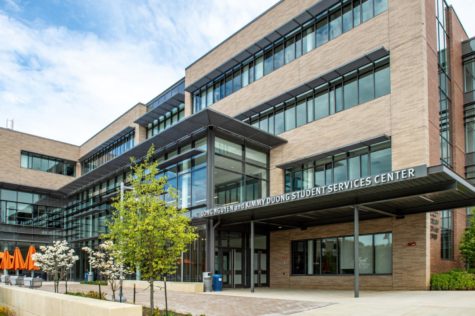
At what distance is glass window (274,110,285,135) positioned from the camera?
29972 millimetres

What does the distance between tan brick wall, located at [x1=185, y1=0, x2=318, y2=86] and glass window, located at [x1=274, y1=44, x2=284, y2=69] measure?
120 centimetres

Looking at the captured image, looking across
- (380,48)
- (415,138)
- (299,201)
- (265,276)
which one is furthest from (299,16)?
(265,276)

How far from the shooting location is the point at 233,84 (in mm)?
34094

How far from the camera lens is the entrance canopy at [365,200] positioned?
17.1 meters

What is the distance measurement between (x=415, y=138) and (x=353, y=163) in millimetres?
3956

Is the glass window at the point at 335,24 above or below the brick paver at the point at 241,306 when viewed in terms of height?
above

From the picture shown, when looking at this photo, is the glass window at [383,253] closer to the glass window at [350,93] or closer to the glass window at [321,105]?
the glass window at [350,93]

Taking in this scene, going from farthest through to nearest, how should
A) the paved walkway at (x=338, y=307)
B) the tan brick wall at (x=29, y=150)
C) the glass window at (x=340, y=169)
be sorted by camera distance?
the tan brick wall at (x=29, y=150) → the glass window at (x=340, y=169) → the paved walkway at (x=338, y=307)

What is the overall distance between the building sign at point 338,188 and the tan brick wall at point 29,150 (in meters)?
33.1

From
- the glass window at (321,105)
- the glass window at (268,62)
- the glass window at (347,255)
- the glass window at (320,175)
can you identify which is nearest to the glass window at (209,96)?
the glass window at (268,62)

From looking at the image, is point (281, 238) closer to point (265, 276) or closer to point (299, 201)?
point (265, 276)

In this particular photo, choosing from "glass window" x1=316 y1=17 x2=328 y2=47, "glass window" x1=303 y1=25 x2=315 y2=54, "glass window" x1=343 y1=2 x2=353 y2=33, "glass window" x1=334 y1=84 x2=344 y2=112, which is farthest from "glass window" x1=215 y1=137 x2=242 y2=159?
"glass window" x1=343 y1=2 x2=353 y2=33

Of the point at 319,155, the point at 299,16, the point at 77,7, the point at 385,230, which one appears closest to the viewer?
the point at 77,7

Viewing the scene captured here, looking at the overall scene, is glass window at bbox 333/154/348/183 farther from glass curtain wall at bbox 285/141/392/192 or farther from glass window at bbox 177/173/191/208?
glass window at bbox 177/173/191/208
